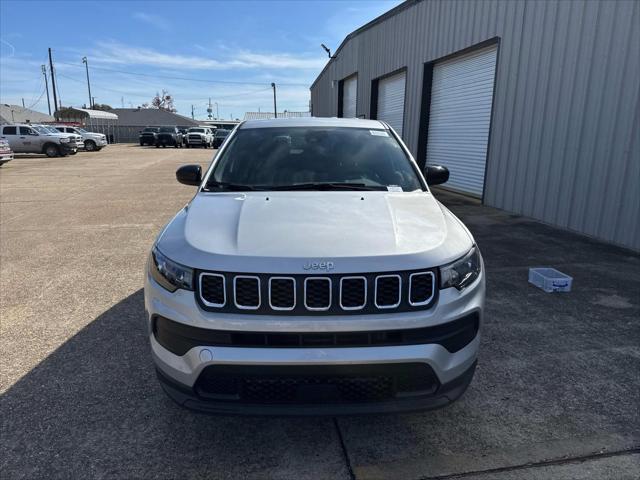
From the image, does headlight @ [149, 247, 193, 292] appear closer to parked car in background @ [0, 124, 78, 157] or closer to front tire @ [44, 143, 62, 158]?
parked car in background @ [0, 124, 78, 157]

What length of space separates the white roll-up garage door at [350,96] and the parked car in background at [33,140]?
54.8 feet

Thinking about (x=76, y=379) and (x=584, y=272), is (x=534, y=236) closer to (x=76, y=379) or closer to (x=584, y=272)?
(x=584, y=272)

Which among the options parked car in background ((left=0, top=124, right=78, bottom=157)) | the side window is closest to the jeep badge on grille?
parked car in background ((left=0, top=124, right=78, bottom=157))

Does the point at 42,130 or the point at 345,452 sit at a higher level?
the point at 42,130

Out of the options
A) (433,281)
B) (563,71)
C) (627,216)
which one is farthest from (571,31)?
(433,281)

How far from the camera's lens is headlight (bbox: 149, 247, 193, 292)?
2.17m

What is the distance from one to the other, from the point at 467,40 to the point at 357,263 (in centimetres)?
1033

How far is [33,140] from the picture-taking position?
86.4ft

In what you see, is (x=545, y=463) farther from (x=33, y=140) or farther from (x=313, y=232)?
(x=33, y=140)

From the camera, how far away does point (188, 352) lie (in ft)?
6.89

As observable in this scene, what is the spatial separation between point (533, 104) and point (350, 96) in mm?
14491

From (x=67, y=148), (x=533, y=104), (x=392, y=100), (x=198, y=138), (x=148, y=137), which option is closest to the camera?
(x=533, y=104)

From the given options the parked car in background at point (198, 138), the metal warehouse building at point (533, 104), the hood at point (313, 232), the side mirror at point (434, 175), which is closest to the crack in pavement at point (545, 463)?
the hood at point (313, 232)

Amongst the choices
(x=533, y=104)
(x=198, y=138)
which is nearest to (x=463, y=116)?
(x=533, y=104)
